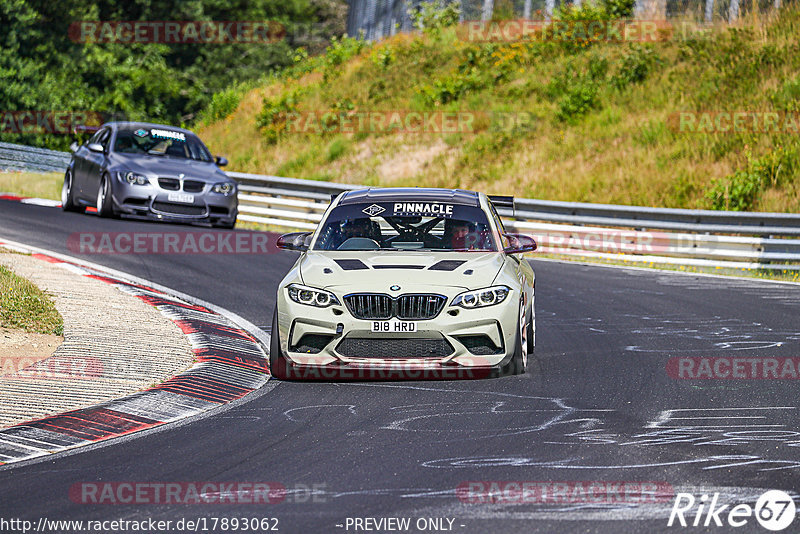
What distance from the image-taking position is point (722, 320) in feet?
44.5

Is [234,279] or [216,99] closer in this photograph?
[234,279]

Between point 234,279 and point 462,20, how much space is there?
86.3ft

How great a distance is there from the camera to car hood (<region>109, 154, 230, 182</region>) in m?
19.5

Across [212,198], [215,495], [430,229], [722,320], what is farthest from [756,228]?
[215,495]

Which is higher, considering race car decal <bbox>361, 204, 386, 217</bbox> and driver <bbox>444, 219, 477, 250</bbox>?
race car decal <bbox>361, 204, 386, 217</bbox>

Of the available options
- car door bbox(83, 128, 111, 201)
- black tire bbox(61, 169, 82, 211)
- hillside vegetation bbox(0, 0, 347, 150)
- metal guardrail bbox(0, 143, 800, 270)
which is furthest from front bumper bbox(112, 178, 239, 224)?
hillside vegetation bbox(0, 0, 347, 150)

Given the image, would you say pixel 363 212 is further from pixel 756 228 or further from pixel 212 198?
pixel 756 228

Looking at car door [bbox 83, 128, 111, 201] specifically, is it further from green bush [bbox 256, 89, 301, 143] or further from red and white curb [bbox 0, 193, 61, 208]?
green bush [bbox 256, 89, 301, 143]

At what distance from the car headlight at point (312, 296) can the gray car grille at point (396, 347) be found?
33 centimetres

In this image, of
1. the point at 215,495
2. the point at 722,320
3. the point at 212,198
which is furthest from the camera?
the point at 212,198

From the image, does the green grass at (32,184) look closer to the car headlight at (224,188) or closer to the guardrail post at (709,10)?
the car headlight at (224,188)

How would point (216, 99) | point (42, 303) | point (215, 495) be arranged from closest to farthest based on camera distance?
1. point (215, 495)
2. point (42, 303)
3. point (216, 99)

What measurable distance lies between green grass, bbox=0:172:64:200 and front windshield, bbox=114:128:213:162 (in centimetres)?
596

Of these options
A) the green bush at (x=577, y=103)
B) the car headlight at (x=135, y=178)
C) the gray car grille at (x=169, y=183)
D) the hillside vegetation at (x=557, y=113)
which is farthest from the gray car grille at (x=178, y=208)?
the green bush at (x=577, y=103)
